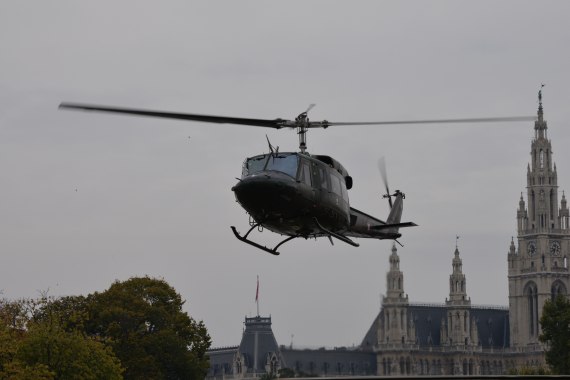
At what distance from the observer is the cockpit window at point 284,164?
49037 mm

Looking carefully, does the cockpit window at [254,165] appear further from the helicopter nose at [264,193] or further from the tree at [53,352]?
the tree at [53,352]

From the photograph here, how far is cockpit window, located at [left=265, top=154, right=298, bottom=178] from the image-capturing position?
4904 cm

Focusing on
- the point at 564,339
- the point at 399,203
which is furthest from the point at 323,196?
the point at 564,339

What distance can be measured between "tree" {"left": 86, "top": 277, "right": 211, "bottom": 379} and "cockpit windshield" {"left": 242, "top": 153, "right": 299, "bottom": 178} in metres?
66.9

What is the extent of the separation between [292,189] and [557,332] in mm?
117619

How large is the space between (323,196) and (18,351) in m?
36.9

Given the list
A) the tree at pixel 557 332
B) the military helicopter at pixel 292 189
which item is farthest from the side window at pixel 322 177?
the tree at pixel 557 332

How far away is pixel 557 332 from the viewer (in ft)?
532

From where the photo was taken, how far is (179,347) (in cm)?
12169

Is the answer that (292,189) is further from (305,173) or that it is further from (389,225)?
(389,225)

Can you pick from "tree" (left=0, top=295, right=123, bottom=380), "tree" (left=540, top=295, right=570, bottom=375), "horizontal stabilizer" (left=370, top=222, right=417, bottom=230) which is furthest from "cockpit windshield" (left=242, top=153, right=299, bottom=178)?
"tree" (left=540, top=295, right=570, bottom=375)

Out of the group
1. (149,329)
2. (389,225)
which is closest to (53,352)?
(389,225)

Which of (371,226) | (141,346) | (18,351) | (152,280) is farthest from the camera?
(152,280)

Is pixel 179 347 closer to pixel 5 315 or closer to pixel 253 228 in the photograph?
pixel 5 315
